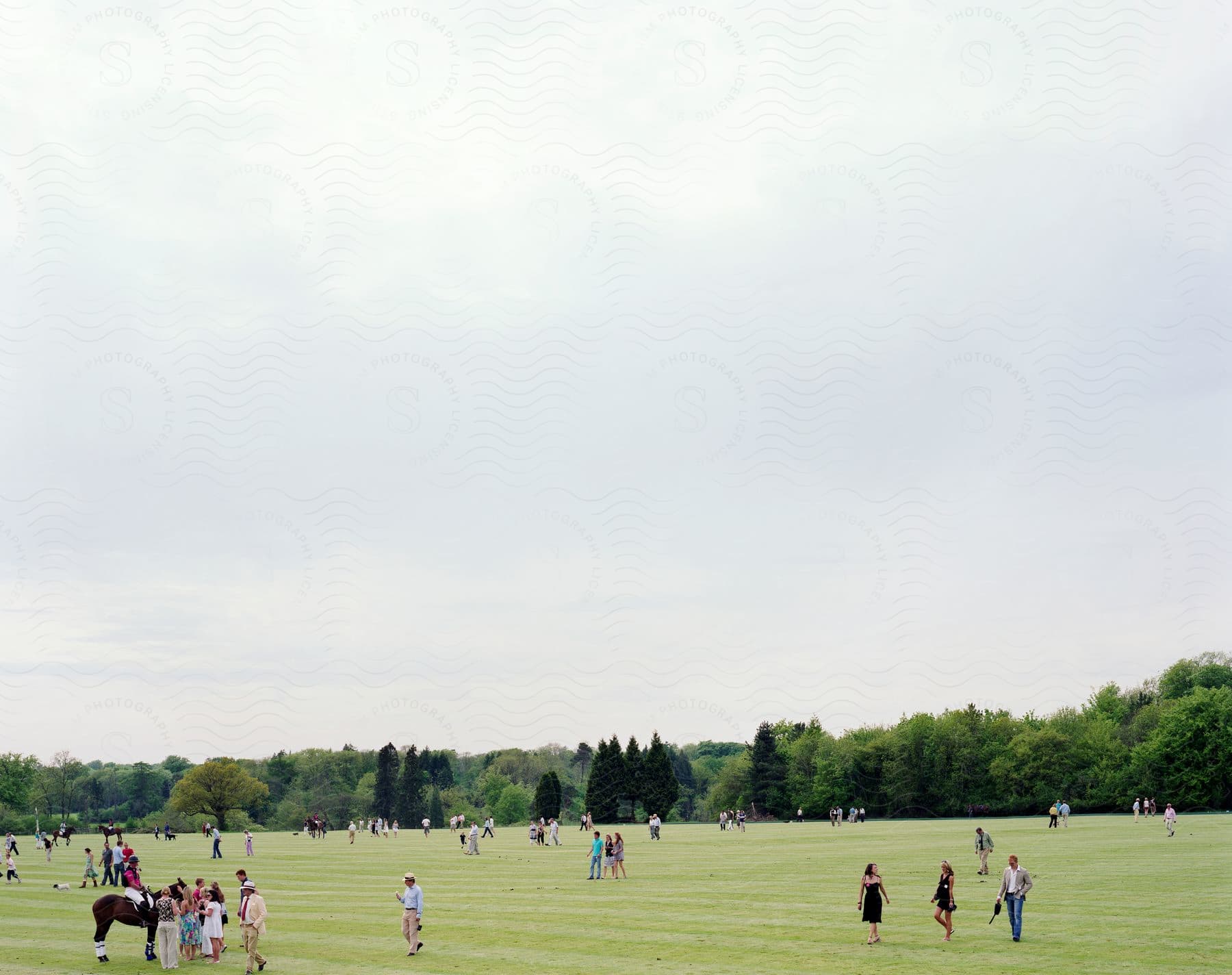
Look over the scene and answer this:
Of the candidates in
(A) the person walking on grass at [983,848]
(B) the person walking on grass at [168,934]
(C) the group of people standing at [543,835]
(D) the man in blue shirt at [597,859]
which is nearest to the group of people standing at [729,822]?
(C) the group of people standing at [543,835]

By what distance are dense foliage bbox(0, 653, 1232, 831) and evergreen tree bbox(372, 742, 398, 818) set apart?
0.23 m

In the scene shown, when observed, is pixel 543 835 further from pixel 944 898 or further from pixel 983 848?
pixel 944 898

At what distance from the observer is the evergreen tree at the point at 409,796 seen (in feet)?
565

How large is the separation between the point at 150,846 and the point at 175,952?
224ft

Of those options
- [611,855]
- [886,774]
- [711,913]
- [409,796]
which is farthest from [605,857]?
[409,796]

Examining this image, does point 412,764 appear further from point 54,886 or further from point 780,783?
point 54,886

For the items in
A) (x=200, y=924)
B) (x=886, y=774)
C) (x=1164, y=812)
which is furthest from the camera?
(x=886, y=774)

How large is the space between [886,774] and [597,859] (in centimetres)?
9130

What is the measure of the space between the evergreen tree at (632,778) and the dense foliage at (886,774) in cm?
17

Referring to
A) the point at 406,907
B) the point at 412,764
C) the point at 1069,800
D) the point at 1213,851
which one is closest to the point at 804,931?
the point at 406,907

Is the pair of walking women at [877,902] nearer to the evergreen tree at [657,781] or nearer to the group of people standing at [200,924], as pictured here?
the group of people standing at [200,924]

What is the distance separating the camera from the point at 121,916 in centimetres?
3039

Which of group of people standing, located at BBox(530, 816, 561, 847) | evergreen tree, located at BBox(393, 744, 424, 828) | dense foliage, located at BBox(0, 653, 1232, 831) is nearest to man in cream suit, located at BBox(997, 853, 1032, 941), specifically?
group of people standing, located at BBox(530, 816, 561, 847)

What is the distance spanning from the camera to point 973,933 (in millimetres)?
29562
